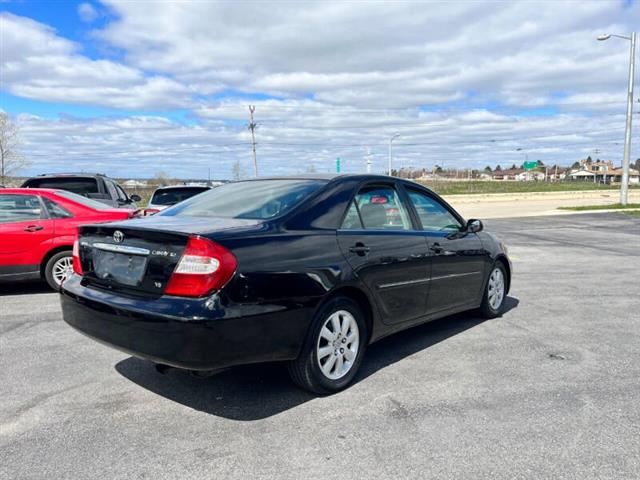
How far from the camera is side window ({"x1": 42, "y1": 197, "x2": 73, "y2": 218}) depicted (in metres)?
7.07

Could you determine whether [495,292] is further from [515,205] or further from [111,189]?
[515,205]

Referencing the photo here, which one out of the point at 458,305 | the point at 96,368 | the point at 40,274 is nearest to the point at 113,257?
Result: the point at 96,368

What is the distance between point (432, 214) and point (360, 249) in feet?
4.54

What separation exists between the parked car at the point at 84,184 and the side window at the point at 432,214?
736 centimetres

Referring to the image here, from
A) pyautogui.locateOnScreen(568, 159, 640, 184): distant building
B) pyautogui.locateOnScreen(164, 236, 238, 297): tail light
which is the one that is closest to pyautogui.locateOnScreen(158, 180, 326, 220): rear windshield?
pyautogui.locateOnScreen(164, 236, 238, 297): tail light

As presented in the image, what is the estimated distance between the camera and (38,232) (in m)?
6.84

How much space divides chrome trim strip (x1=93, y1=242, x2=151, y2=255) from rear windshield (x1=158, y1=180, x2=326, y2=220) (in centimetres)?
70

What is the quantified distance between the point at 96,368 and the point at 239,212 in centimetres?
176

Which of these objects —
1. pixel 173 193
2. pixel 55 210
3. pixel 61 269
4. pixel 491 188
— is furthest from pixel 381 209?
pixel 491 188

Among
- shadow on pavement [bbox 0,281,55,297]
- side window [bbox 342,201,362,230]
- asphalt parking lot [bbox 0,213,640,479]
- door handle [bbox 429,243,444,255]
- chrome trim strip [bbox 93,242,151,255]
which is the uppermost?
side window [bbox 342,201,362,230]

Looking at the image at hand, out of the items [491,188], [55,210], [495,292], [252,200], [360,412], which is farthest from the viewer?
[491,188]

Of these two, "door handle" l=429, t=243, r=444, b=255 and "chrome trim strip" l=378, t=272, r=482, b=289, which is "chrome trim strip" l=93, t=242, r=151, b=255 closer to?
"chrome trim strip" l=378, t=272, r=482, b=289

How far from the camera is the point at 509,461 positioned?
2.83m

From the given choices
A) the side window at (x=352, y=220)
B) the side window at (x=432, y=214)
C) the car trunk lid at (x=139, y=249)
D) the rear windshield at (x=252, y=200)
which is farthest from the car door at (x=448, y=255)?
the car trunk lid at (x=139, y=249)
